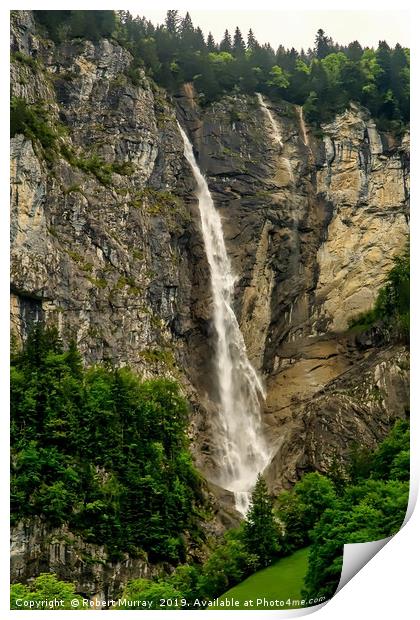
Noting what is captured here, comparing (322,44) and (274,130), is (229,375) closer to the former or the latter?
(274,130)

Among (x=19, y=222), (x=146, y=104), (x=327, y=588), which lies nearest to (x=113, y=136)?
(x=146, y=104)

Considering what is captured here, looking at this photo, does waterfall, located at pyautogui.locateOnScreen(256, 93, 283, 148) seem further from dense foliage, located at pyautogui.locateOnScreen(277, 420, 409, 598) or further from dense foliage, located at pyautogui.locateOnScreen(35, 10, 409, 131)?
dense foliage, located at pyautogui.locateOnScreen(277, 420, 409, 598)

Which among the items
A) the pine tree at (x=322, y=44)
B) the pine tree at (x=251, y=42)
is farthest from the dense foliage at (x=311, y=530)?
the pine tree at (x=251, y=42)

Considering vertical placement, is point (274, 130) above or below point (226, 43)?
above

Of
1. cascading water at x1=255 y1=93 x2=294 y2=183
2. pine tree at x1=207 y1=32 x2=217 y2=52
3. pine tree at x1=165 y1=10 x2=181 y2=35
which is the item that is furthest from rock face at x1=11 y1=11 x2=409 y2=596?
pine tree at x1=207 y1=32 x2=217 y2=52

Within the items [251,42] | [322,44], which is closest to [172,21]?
[251,42]

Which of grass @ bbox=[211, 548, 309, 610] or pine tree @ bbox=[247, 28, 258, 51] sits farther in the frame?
pine tree @ bbox=[247, 28, 258, 51]

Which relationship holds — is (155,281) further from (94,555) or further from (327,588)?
(327,588)

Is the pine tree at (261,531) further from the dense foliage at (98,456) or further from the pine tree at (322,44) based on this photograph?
the pine tree at (322,44)
